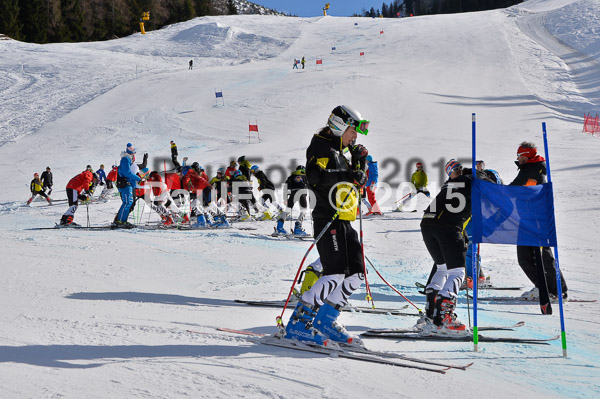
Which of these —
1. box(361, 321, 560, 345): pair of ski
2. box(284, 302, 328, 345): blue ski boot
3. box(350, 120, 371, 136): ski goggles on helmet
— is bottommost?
box(361, 321, 560, 345): pair of ski

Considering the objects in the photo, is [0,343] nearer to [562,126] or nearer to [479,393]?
[479,393]

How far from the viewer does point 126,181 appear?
42.5 feet

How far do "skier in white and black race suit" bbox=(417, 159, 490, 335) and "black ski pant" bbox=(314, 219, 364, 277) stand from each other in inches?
47.3

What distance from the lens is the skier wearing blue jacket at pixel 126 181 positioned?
1277 centimetres

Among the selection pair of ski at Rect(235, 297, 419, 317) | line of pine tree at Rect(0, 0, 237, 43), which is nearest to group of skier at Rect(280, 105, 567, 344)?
pair of ski at Rect(235, 297, 419, 317)

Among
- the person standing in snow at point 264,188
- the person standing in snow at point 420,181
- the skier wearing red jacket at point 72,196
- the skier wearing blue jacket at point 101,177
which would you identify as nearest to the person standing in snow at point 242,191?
the person standing in snow at point 264,188

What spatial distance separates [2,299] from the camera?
5.75 meters

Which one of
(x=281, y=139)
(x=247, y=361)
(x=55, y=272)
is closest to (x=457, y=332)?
(x=247, y=361)

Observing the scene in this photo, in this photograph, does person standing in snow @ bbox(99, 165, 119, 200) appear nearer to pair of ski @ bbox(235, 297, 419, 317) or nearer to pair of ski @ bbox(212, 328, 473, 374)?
pair of ski @ bbox(235, 297, 419, 317)

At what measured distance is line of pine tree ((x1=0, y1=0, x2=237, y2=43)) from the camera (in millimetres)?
79569

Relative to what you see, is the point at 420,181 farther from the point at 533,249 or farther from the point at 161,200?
the point at 533,249

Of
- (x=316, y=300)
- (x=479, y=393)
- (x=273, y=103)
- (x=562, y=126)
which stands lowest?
(x=479, y=393)

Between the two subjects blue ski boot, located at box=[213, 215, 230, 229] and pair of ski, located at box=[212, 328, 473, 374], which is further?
blue ski boot, located at box=[213, 215, 230, 229]

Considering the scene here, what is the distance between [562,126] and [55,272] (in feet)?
98.6
